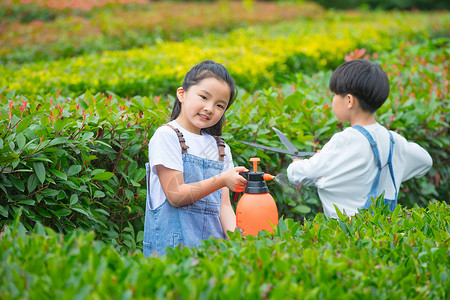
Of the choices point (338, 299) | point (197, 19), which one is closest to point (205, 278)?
point (338, 299)

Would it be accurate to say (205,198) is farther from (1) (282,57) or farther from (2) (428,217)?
(1) (282,57)

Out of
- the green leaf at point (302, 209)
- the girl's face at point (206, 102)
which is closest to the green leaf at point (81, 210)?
the girl's face at point (206, 102)

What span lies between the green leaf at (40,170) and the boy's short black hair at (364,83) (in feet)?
5.46

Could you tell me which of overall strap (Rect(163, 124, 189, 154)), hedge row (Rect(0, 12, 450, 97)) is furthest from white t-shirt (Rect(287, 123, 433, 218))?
hedge row (Rect(0, 12, 450, 97))

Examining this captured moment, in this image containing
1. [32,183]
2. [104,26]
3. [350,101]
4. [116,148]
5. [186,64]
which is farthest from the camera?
[104,26]

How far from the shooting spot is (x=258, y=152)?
10.6 ft

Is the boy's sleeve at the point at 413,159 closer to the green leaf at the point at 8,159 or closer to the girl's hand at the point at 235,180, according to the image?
the girl's hand at the point at 235,180

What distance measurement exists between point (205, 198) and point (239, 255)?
727mm

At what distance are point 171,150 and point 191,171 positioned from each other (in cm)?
16

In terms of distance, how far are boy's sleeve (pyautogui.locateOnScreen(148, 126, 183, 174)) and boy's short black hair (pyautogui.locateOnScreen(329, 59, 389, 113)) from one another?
3.35 feet

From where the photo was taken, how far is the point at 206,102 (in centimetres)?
238

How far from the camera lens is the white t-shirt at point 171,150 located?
7.36ft

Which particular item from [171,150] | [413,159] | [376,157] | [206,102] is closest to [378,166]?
[376,157]

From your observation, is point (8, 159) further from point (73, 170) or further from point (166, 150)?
point (166, 150)
